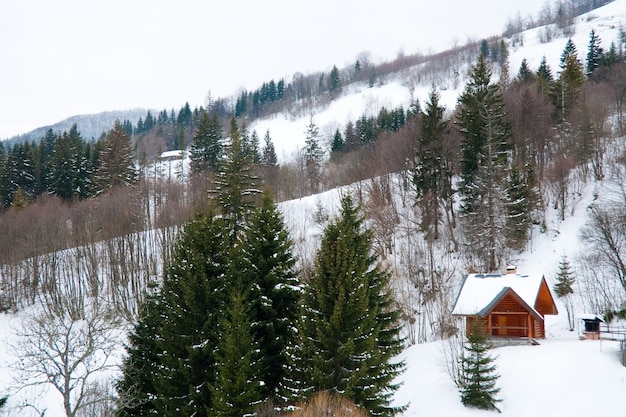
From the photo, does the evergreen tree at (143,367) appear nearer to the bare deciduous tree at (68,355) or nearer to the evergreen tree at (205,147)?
the bare deciduous tree at (68,355)

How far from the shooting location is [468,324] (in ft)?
81.6

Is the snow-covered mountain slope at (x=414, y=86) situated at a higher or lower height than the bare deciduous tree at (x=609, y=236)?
higher

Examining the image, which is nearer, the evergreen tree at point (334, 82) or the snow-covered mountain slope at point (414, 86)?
the snow-covered mountain slope at point (414, 86)

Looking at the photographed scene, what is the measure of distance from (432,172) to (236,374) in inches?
1154

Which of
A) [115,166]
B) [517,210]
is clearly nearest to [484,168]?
[517,210]

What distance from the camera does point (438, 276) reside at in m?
33.4

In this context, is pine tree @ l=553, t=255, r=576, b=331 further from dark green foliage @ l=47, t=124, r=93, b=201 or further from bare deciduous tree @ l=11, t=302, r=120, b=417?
dark green foliage @ l=47, t=124, r=93, b=201

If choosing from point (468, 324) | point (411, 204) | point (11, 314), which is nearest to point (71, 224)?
point (11, 314)

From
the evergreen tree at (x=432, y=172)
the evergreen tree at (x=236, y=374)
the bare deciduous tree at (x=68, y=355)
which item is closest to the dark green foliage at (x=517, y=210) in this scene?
the evergreen tree at (x=432, y=172)

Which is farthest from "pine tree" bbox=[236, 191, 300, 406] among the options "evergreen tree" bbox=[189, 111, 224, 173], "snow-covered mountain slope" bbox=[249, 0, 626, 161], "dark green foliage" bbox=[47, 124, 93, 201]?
"snow-covered mountain slope" bbox=[249, 0, 626, 161]

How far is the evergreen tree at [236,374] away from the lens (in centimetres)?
1362

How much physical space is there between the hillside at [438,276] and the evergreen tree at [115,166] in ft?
16.7

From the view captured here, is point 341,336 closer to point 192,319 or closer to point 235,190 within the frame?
point 192,319

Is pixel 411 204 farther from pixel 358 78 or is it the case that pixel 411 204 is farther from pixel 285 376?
pixel 358 78
